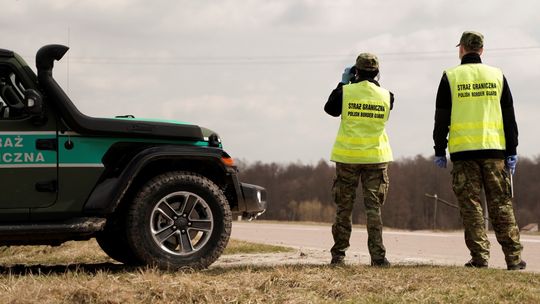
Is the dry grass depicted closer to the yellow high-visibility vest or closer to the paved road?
the yellow high-visibility vest

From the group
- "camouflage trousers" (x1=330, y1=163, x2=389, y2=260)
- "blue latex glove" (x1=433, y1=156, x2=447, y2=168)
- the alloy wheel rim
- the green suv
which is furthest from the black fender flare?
"blue latex glove" (x1=433, y1=156, x2=447, y2=168)

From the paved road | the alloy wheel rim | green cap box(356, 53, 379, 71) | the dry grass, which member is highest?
green cap box(356, 53, 379, 71)

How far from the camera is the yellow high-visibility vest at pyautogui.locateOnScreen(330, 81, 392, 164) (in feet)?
24.7

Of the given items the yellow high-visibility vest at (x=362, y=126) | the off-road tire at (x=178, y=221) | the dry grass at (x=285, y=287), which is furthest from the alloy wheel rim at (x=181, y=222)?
the yellow high-visibility vest at (x=362, y=126)

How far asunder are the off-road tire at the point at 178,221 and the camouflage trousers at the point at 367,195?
45.2 inches

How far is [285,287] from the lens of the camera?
18.4ft

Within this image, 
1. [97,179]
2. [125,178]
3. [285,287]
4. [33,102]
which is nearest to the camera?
[285,287]

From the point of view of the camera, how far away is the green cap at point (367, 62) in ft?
25.1

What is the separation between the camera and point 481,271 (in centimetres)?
690

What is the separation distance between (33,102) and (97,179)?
861 millimetres

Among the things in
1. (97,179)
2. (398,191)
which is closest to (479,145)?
(97,179)

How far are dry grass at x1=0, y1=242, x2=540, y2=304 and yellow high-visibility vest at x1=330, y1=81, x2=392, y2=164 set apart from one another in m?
1.30

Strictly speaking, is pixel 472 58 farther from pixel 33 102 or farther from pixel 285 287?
pixel 33 102

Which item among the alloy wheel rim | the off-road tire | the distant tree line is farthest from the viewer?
the distant tree line
